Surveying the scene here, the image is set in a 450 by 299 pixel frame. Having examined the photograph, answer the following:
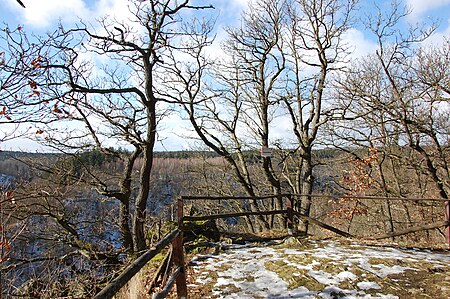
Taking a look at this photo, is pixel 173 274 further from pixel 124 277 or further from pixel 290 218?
pixel 290 218

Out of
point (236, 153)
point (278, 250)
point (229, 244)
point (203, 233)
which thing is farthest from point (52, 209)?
point (236, 153)

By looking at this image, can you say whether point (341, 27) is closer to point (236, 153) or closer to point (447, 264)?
point (236, 153)

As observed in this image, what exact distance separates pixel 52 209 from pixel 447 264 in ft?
30.4

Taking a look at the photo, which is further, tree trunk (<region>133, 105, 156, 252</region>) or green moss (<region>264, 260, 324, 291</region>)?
tree trunk (<region>133, 105, 156, 252</region>)

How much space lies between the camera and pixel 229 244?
6.65 metres

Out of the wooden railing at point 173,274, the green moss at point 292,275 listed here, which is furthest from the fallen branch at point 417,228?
the wooden railing at point 173,274

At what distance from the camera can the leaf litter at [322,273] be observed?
4.16m

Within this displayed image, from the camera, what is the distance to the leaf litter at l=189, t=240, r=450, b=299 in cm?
416

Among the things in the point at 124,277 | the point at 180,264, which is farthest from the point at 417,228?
the point at 124,277

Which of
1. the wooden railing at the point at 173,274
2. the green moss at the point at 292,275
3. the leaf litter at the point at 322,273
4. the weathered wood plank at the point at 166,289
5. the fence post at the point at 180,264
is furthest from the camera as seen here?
the green moss at the point at 292,275

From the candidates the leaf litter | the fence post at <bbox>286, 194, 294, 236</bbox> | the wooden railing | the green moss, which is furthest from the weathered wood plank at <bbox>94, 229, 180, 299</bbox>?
the fence post at <bbox>286, 194, 294, 236</bbox>

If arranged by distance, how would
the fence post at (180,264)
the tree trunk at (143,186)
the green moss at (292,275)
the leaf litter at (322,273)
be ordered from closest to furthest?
the fence post at (180,264) → the leaf litter at (322,273) → the green moss at (292,275) → the tree trunk at (143,186)

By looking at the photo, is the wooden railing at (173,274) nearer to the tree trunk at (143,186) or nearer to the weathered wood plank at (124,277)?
the weathered wood plank at (124,277)

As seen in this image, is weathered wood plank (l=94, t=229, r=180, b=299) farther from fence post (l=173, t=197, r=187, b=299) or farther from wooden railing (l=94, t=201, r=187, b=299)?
fence post (l=173, t=197, r=187, b=299)
